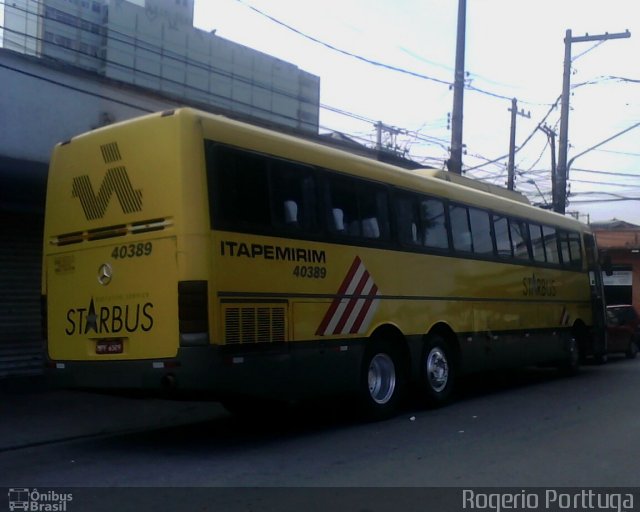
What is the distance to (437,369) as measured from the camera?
12234 mm

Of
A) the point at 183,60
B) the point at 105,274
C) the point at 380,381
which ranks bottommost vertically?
the point at 380,381

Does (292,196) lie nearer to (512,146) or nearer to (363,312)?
(363,312)

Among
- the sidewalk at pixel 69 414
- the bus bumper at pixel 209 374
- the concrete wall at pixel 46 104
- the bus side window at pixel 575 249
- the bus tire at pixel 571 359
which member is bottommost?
the sidewalk at pixel 69 414

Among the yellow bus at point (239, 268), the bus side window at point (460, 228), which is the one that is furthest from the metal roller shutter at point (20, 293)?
the bus side window at point (460, 228)

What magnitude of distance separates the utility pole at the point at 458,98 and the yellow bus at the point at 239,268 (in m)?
7.15

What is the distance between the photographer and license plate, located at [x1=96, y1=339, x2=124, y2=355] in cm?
884

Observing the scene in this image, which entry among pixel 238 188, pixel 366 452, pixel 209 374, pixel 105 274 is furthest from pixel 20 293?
pixel 366 452

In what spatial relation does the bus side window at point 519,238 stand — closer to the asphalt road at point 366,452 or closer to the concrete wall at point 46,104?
the asphalt road at point 366,452

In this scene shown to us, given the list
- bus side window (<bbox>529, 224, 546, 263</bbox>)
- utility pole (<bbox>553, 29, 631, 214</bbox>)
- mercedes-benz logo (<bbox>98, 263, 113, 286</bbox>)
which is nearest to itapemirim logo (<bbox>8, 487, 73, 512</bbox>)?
mercedes-benz logo (<bbox>98, 263, 113, 286</bbox>)

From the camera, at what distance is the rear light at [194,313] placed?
828 cm

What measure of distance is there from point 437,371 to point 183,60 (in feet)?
44.3

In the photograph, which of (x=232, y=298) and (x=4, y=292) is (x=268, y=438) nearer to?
(x=232, y=298)

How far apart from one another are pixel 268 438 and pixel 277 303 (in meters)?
1.81

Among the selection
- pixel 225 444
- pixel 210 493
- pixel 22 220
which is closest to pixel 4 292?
pixel 22 220
